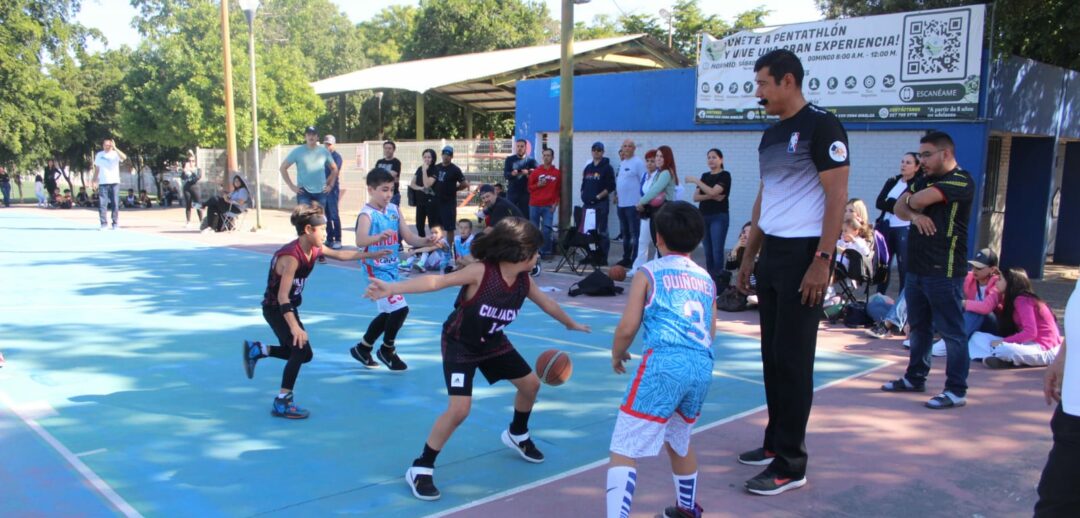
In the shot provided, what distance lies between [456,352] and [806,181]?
6.93 feet

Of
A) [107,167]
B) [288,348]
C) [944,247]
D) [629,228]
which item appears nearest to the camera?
[944,247]

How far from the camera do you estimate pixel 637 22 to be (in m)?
48.3

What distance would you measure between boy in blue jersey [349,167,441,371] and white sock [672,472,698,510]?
11.3ft

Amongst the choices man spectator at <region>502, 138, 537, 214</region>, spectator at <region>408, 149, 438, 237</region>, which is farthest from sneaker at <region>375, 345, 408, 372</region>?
man spectator at <region>502, 138, 537, 214</region>

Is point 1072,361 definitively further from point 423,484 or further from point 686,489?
point 423,484

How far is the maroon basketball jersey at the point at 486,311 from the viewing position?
4559mm

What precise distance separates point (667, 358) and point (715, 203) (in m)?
7.60

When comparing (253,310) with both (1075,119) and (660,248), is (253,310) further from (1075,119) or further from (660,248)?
(1075,119)

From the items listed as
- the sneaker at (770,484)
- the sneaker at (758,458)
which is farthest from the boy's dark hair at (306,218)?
the sneaker at (770,484)

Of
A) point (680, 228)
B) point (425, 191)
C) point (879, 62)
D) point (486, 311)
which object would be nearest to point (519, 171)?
point (425, 191)

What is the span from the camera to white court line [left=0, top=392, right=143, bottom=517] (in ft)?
14.1

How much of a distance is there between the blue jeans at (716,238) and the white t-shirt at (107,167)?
1355cm

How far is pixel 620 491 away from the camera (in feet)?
12.0

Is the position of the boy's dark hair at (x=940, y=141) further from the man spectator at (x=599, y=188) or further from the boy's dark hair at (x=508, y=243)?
the man spectator at (x=599, y=188)
